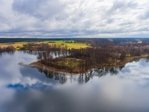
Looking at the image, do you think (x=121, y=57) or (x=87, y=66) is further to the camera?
(x=121, y=57)

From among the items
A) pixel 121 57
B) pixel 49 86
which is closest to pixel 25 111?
pixel 49 86

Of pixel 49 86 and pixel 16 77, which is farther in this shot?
pixel 16 77

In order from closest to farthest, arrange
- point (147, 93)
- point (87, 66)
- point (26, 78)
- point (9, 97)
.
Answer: point (9, 97), point (147, 93), point (26, 78), point (87, 66)

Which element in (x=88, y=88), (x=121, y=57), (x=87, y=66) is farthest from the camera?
(x=121, y=57)

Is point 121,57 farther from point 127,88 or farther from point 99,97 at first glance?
point 99,97

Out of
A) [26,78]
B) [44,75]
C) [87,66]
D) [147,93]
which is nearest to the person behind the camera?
[147,93]

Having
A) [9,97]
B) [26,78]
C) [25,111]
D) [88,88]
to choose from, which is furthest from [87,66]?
[25,111]

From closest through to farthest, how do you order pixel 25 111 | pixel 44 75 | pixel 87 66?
1. pixel 25 111
2. pixel 44 75
3. pixel 87 66

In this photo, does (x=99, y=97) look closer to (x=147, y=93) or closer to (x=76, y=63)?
(x=147, y=93)
